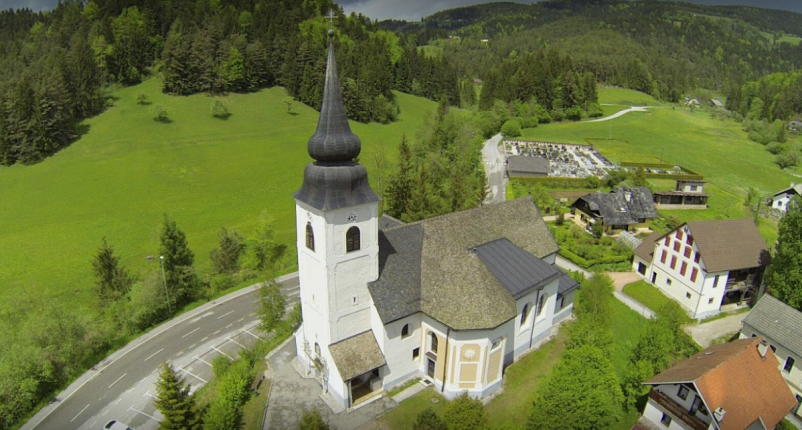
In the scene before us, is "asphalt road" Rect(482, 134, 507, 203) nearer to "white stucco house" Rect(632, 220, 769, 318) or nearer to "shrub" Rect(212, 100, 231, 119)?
"white stucco house" Rect(632, 220, 769, 318)

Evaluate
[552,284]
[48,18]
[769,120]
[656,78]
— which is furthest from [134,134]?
[656,78]

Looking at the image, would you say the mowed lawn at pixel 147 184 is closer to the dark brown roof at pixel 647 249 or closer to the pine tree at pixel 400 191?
the pine tree at pixel 400 191

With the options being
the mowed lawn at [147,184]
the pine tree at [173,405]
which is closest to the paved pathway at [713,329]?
the pine tree at [173,405]

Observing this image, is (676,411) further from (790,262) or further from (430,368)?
(790,262)

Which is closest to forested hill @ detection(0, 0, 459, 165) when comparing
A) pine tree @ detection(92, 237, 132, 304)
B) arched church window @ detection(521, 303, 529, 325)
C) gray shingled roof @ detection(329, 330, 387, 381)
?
pine tree @ detection(92, 237, 132, 304)

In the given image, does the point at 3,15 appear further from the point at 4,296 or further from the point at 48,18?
the point at 4,296
